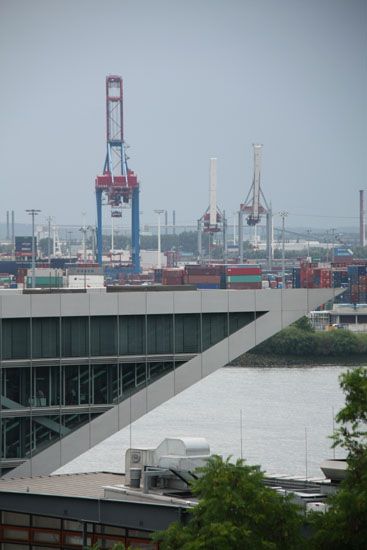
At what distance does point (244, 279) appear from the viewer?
296ft

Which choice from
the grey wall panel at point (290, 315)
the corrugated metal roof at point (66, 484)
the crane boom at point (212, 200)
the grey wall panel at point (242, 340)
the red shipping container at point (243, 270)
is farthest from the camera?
the crane boom at point (212, 200)

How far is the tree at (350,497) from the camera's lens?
277 inches

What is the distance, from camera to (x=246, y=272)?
91125 mm

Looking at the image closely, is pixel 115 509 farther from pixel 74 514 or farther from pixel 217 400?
pixel 217 400

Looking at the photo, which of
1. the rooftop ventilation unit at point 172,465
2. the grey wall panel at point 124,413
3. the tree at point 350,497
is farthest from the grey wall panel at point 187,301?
the tree at point 350,497

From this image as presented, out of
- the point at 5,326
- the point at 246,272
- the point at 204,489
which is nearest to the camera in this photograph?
the point at 204,489

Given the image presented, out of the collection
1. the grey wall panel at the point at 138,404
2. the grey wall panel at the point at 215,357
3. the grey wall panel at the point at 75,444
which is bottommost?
the grey wall panel at the point at 75,444

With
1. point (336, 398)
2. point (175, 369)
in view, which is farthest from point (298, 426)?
point (175, 369)

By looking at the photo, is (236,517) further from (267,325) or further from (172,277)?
(172,277)

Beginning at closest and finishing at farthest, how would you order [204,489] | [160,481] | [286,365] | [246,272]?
1. [204,489]
2. [160,481]
3. [286,365]
4. [246,272]

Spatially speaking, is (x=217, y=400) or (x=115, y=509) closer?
(x=115, y=509)

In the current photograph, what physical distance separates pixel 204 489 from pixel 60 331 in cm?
433

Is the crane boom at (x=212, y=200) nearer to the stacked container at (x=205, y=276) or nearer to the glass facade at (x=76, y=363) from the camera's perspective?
the stacked container at (x=205, y=276)

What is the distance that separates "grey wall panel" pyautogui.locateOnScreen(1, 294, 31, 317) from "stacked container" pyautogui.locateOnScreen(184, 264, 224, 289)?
7691 cm
